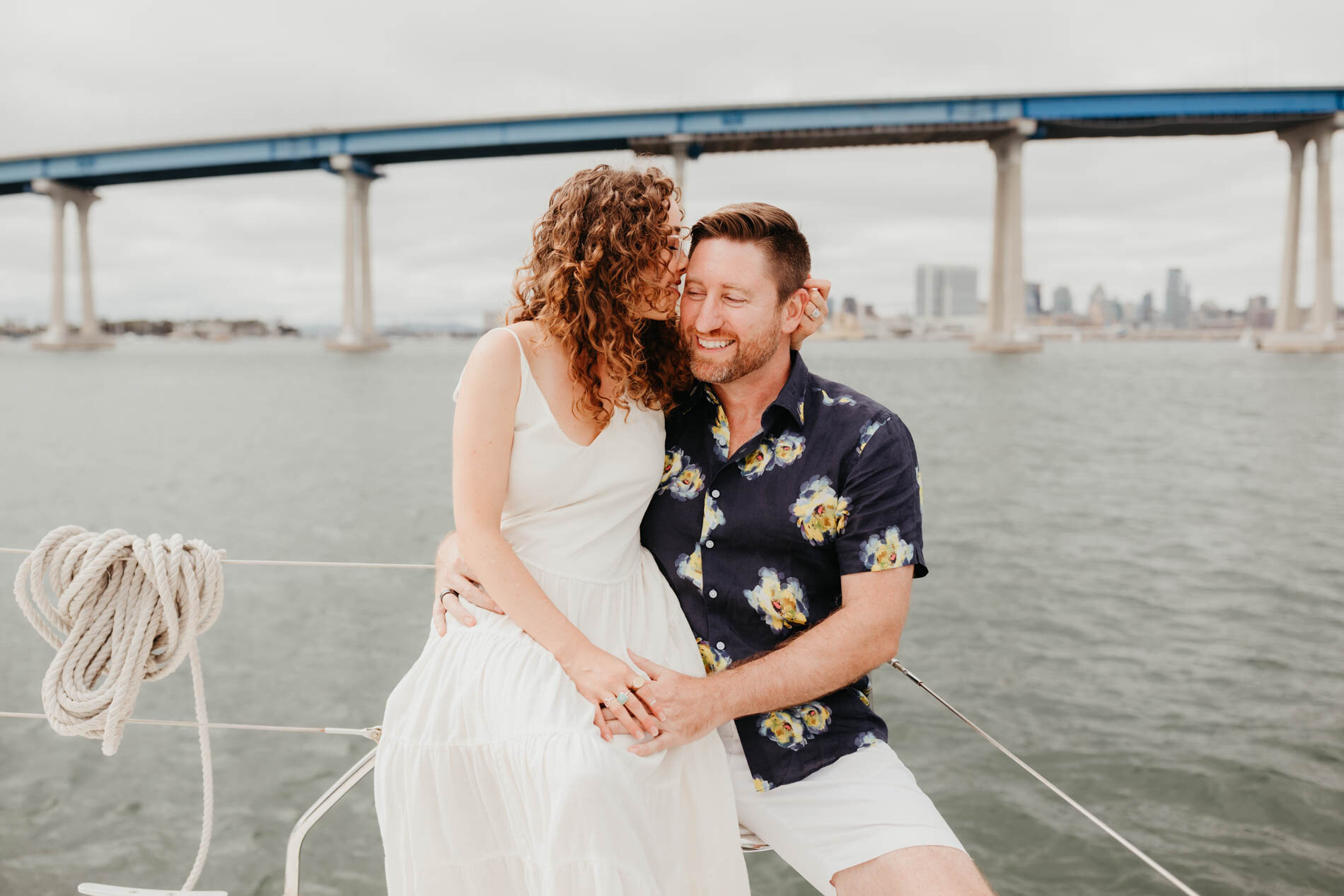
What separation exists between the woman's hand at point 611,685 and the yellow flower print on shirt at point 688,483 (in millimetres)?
461

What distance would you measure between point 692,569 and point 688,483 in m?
0.19

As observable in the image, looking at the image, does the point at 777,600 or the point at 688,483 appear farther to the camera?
the point at 688,483

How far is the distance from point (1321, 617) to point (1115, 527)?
11.0 ft

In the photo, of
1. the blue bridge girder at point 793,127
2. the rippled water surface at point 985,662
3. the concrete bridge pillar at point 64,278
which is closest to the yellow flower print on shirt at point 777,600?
the rippled water surface at point 985,662

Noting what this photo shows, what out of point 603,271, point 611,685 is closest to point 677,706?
point 611,685

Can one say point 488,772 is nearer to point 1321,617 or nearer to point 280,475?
point 1321,617

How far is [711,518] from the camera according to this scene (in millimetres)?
1953

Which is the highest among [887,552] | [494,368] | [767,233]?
[767,233]

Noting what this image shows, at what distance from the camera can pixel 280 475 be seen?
51.4 feet

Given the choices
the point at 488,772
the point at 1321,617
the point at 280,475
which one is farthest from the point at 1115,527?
the point at 280,475

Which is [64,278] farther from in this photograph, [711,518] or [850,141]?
[711,518]

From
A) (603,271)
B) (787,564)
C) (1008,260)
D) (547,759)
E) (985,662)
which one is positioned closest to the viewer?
(547,759)

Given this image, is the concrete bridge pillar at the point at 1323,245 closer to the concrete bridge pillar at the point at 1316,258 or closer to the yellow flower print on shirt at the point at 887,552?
the concrete bridge pillar at the point at 1316,258

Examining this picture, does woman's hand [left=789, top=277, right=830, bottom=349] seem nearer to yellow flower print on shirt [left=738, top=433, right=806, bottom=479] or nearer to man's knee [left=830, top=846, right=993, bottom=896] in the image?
yellow flower print on shirt [left=738, top=433, right=806, bottom=479]
